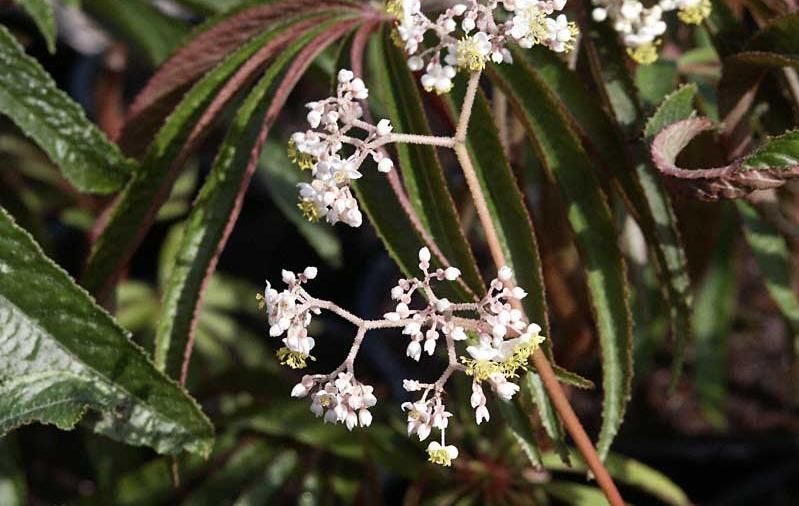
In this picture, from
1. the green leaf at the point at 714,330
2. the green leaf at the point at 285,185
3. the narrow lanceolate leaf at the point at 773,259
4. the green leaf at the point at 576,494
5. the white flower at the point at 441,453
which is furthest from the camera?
the green leaf at the point at 714,330

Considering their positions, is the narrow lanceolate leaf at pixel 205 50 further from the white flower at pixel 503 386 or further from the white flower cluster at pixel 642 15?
the white flower at pixel 503 386

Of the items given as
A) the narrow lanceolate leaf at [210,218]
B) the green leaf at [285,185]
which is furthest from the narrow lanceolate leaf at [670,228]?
the green leaf at [285,185]

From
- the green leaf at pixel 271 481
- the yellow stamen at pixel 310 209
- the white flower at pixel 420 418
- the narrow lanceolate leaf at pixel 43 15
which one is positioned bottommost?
the green leaf at pixel 271 481

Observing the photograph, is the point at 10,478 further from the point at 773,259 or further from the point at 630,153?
the point at 773,259

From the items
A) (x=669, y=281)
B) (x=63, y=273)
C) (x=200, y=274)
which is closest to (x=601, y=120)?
(x=669, y=281)

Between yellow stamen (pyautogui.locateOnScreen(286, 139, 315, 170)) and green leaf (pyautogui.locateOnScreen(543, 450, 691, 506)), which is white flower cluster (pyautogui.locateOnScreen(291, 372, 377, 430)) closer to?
yellow stamen (pyautogui.locateOnScreen(286, 139, 315, 170))

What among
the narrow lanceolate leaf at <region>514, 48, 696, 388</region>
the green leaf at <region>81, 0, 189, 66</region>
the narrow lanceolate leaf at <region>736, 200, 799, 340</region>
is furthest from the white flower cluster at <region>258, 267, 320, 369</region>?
the green leaf at <region>81, 0, 189, 66</region>

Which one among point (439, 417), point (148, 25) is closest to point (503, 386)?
point (439, 417)

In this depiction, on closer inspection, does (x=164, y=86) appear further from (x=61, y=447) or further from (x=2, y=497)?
(x=61, y=447)
